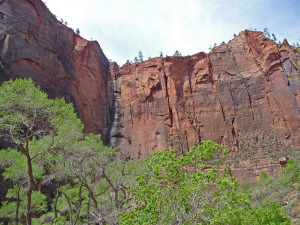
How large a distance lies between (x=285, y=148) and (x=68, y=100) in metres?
40.4

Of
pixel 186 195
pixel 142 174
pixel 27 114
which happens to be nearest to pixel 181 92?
pixel 27 114

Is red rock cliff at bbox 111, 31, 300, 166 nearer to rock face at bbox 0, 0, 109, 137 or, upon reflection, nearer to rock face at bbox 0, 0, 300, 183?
rock face at bbox 0, 0, 300, 183

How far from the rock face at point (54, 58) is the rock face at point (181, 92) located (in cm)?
21

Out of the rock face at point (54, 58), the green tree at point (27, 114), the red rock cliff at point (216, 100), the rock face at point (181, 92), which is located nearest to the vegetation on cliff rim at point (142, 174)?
the green tree at point (27, 114)

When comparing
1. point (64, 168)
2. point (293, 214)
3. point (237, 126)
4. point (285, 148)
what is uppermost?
point (237, 126)

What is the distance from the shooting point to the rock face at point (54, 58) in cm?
3959

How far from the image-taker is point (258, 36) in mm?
59438

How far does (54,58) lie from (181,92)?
88.3 ft

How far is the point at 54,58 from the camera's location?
149 feet

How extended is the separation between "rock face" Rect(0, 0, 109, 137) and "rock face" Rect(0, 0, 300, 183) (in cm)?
21

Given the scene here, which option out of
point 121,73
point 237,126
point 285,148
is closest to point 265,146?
point 285,148

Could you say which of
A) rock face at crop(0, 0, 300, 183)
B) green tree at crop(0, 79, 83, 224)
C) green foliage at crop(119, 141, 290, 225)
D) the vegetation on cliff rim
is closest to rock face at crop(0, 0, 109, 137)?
rock face at crop(0, 0, 300, 183)

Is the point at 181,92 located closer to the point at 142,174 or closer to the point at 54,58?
the point at 54,58

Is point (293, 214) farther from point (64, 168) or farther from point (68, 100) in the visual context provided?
point (68, 100)
